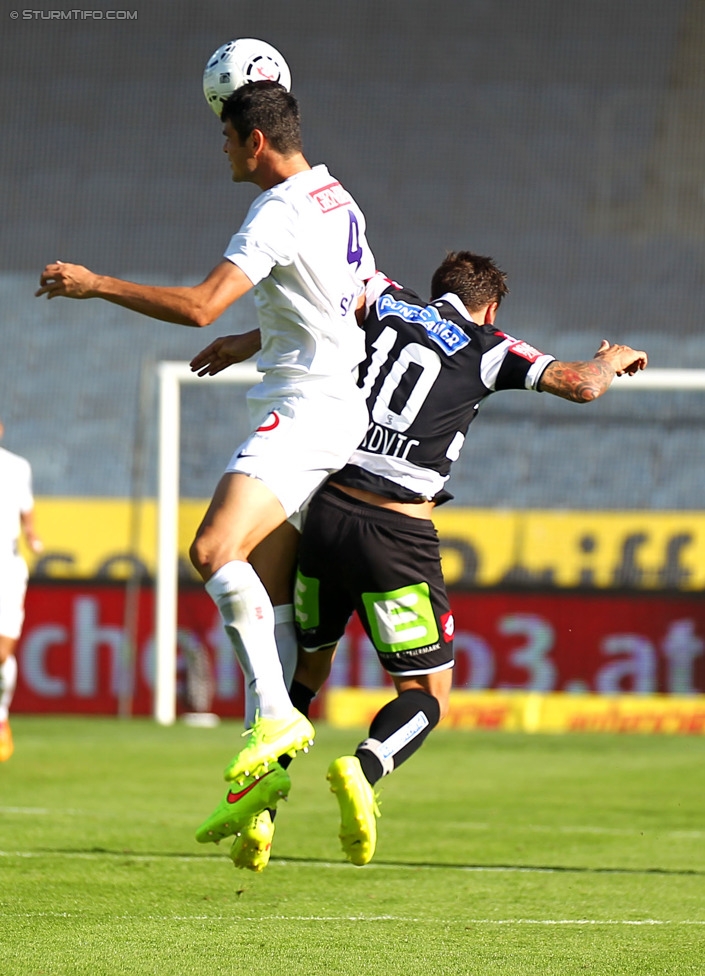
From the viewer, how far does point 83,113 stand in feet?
59.7

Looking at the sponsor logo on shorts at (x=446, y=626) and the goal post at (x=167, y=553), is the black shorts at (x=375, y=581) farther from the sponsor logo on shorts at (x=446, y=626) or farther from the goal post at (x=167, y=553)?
the goal post at (x=167, y=553)

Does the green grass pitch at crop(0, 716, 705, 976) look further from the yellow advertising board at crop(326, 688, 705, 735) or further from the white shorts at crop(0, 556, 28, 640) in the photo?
the yellow advertising board at crop(326, 688, 705, 735)

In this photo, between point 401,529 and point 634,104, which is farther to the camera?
point 634,104

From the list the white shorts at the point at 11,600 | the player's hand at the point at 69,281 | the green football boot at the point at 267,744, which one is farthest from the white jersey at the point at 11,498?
the player's hand at the point at 69,281

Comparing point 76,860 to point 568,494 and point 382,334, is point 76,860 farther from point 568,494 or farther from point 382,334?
point 568,494

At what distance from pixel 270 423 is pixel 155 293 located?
59cm

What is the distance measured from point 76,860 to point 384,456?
209cm

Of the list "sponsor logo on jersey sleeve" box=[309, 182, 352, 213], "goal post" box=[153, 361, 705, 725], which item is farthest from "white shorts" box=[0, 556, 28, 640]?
"sponsor logo on jersey sleeve" box=[309, 182, 352, 213]

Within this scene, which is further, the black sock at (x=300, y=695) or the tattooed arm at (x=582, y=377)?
the black sock at (x=300, y=695)

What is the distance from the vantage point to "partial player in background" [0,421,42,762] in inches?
388

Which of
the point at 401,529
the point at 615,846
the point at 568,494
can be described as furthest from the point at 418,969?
the point at 568,494

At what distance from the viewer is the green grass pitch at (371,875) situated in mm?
4055

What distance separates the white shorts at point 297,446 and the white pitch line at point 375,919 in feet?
4.17

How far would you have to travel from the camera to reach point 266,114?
441cm
